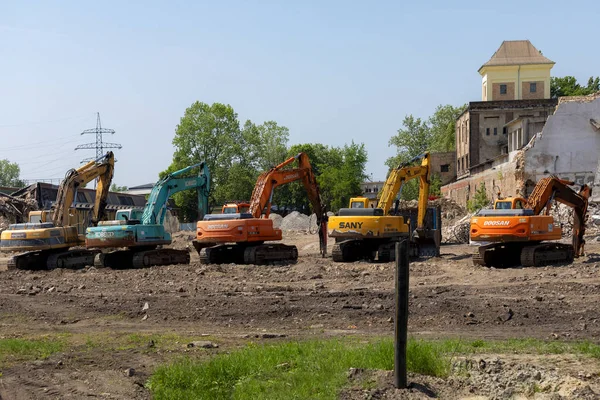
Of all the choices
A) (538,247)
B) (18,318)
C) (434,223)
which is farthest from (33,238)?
(538,247)

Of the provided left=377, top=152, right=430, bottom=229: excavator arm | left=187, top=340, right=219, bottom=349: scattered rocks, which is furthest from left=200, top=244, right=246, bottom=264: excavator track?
left=187, top=340, right=219, bottom=349: scattered rocks

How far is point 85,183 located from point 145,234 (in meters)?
3.98

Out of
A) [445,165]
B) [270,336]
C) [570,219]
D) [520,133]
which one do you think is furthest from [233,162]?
[270,336]

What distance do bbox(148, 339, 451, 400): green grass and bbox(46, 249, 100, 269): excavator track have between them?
18972 mm

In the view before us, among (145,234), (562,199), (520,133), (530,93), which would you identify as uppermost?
(530,93)

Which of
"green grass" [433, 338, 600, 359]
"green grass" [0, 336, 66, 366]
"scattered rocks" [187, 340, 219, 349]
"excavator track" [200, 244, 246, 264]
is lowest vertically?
"green grass" [0, 336, 66, 366]

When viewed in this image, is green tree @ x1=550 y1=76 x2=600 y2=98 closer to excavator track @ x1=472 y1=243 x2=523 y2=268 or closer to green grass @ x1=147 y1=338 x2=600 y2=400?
excavator track @ x1=472 y1=243 x2=523 y2=268

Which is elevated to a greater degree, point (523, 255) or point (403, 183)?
point (403, 183)

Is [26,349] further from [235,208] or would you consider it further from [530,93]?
[530,93]

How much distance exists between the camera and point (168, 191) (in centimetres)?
2939

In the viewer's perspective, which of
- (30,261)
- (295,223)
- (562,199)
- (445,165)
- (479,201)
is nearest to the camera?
(562,199)

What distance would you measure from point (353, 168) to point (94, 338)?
7534 cm

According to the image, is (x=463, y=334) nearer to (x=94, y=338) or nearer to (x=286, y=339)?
(x=286, y=339)

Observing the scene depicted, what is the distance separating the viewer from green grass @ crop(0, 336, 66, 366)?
11.3m
